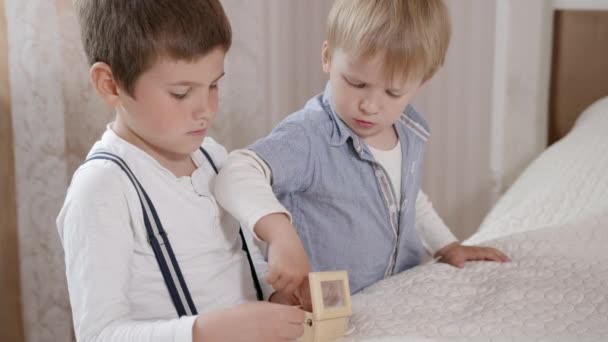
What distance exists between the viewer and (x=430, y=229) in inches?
62.9

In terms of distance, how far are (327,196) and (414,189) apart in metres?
0.22

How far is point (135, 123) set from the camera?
1080mm

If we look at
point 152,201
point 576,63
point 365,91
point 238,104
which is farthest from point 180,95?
point 576,63

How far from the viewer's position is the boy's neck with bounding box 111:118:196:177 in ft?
3.63

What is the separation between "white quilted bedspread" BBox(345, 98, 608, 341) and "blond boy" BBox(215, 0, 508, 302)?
90 millimetres

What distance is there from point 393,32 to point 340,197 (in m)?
0.31

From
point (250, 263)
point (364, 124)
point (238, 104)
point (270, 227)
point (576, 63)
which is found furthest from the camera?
point (576, 63)

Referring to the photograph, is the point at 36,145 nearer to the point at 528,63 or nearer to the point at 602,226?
the point at 602,226

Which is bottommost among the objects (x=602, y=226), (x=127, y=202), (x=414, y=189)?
(x=602, y=226)

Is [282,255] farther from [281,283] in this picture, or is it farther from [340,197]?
[340,197]

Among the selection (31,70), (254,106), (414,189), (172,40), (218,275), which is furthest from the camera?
(254,106)

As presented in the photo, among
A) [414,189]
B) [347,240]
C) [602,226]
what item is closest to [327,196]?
[347,240]

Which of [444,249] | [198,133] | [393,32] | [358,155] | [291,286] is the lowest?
[444,249]

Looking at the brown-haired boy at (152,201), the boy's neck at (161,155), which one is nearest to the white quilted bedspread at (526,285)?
the brown-haired boy at (152,201)
